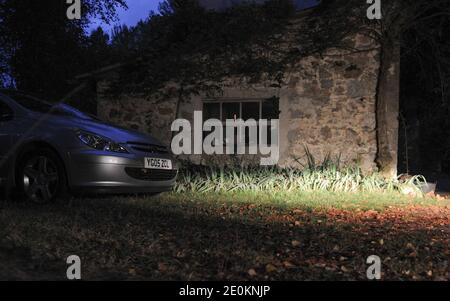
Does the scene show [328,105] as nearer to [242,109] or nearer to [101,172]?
[242,109]

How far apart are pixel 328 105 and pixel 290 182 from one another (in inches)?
93.2

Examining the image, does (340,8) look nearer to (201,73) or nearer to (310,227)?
(201,73)

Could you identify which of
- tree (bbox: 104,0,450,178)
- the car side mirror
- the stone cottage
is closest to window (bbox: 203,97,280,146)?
the stone cottage

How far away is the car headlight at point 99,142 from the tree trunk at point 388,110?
5.57 metres

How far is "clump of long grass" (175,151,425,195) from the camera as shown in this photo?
324 inches

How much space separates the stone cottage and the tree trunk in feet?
0.73

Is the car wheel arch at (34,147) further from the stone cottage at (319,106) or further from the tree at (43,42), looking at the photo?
the tree at (43,42)

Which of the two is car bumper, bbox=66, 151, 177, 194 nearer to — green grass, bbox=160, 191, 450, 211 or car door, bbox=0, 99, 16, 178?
green grass, bbox=160, 191, 450, 211

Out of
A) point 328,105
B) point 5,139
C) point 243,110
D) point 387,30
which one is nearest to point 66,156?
point 5,139

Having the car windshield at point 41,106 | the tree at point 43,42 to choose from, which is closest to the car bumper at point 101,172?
the car windshield at point 41,106

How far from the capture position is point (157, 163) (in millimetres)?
6496
